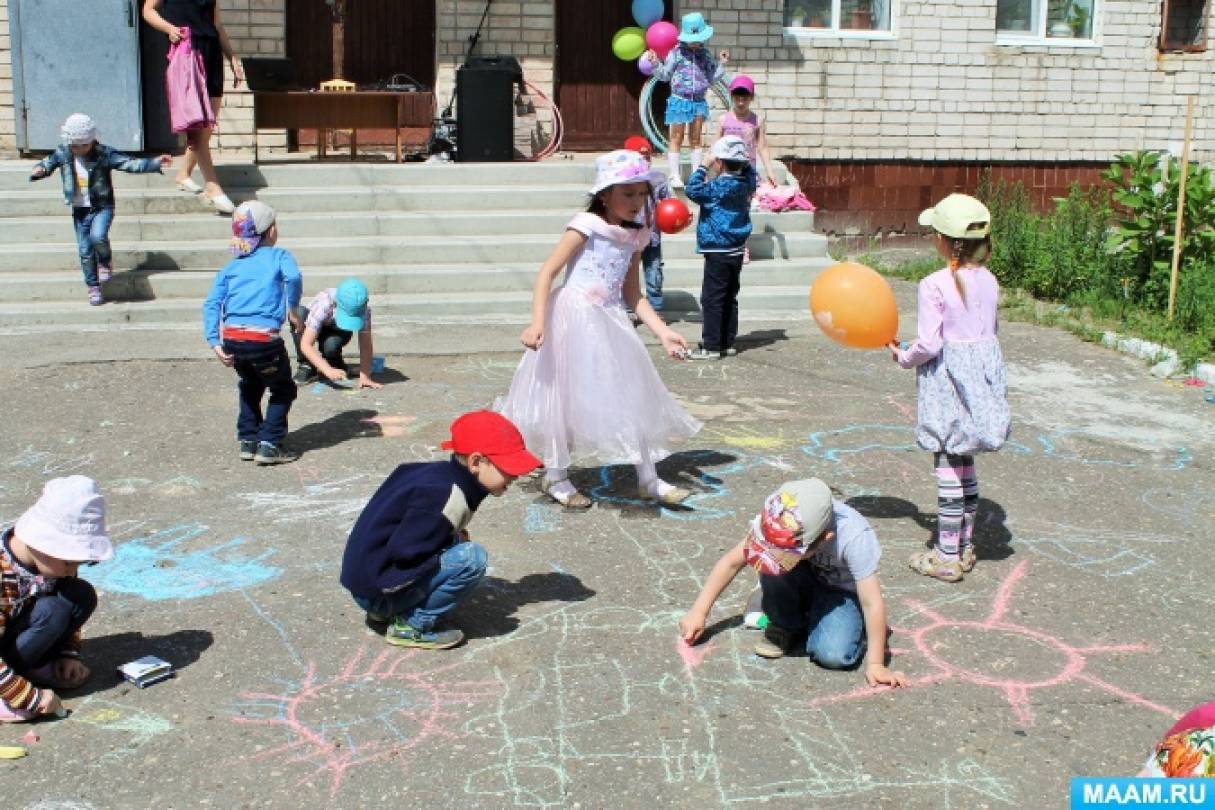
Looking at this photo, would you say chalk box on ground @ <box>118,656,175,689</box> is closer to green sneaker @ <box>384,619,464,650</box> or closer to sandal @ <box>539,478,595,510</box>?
green sneaker @ <box>384,619,464,650</box>

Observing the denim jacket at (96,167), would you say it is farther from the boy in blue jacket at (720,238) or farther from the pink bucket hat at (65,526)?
the pink bucket hat at (65,526)

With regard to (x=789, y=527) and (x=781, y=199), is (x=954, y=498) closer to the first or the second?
(x=789, y=527)

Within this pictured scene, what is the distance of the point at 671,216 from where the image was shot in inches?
365

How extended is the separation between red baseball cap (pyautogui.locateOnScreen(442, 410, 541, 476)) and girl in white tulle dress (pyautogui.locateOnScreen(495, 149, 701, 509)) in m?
1.41

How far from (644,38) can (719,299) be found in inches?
217

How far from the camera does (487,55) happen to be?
13875mm

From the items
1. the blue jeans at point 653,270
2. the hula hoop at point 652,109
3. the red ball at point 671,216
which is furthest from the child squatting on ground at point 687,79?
the red ball at point 671,216

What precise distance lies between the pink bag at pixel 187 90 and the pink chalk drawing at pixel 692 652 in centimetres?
750

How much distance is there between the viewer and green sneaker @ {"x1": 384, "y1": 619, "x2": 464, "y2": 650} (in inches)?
182

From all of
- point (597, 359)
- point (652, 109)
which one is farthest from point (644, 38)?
point (597, 359)

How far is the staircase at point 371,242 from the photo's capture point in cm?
1019

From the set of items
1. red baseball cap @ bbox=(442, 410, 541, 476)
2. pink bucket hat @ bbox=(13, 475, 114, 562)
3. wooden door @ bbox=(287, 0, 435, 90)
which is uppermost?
wooden door @ bbox=(287, 0, 435, 90)

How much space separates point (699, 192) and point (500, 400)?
3423 millimetres

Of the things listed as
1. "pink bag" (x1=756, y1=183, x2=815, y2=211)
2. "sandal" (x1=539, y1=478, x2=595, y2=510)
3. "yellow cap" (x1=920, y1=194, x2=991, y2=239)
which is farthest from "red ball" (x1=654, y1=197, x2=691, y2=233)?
"yellow cap" (x1=920, y1=194, x2=991, y2=239)
